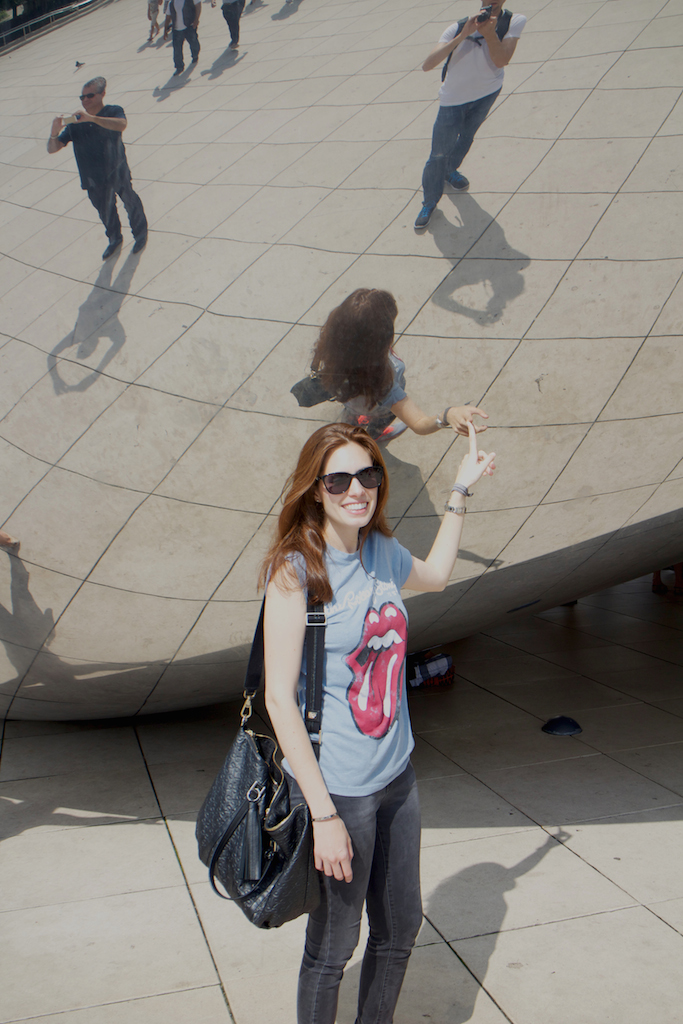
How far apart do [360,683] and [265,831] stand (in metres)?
0.37

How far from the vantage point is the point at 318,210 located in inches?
85.0

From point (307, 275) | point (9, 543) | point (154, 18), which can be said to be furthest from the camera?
point (9, 543)

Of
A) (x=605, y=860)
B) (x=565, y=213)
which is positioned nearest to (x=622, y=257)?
(x=565, y=213)

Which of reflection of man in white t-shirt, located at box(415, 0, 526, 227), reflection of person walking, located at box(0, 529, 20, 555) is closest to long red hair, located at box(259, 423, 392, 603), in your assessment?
reflection of man in white t-shirt, located at box(415, 0, 526, 227)

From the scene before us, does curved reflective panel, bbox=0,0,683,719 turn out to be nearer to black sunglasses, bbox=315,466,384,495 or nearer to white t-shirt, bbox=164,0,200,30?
white t-shirt, bbox=164,0,200,30

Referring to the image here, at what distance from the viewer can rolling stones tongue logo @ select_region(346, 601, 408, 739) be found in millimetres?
1742

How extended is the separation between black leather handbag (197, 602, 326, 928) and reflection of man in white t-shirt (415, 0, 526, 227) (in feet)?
3.96

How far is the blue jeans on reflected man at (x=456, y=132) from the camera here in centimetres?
210

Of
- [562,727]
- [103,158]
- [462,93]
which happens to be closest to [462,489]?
[462,93]

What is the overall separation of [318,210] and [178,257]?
404 millimetres

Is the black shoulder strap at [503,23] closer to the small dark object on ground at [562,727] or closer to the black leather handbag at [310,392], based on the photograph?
the black leather handbag at [310,392]

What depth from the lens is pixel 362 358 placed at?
216 centimetres

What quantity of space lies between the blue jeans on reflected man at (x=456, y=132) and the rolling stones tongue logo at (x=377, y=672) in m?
1.18

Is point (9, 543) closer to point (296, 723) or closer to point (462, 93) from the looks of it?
point (296, 723)
